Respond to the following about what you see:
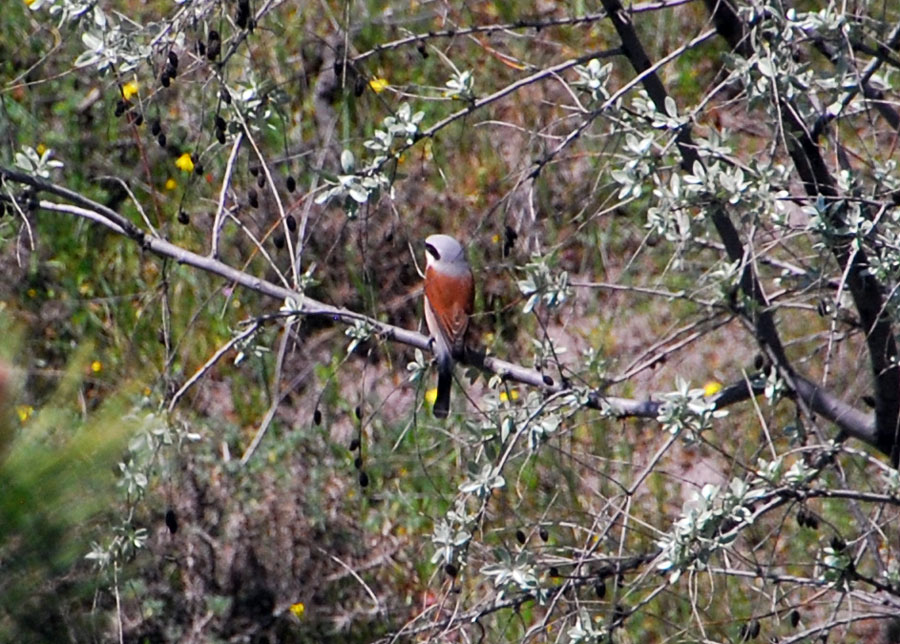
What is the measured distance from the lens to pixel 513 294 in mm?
6352

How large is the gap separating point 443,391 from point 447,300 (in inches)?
17.0

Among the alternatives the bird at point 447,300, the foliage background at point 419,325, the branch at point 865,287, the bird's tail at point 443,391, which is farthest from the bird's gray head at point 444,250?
the branch at point 865,287

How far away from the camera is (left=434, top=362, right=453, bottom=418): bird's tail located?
4.66 m

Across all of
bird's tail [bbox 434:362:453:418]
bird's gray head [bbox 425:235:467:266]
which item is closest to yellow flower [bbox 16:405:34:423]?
bird's tail [bbox 434:362:453:418]

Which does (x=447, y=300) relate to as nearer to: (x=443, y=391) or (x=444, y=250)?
(x=444, y=250)

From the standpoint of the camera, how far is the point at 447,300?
5.17m

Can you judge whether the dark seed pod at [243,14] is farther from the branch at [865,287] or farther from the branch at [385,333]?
the branch at [865,287]

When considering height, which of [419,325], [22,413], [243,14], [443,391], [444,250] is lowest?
[443,391]

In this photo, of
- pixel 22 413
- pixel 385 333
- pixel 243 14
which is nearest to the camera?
pixel 22 413

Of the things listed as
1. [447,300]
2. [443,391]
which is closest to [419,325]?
[443,391]

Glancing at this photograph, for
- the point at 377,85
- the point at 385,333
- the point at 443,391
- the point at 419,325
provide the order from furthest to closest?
1. the point at 377,85
2. the point at 443,391
3. the point at 419,325
4. the point at 385,333

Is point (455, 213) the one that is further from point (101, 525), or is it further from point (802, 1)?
point (101, 525)

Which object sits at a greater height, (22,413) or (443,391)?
(22,413)

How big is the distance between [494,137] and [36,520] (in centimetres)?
522
